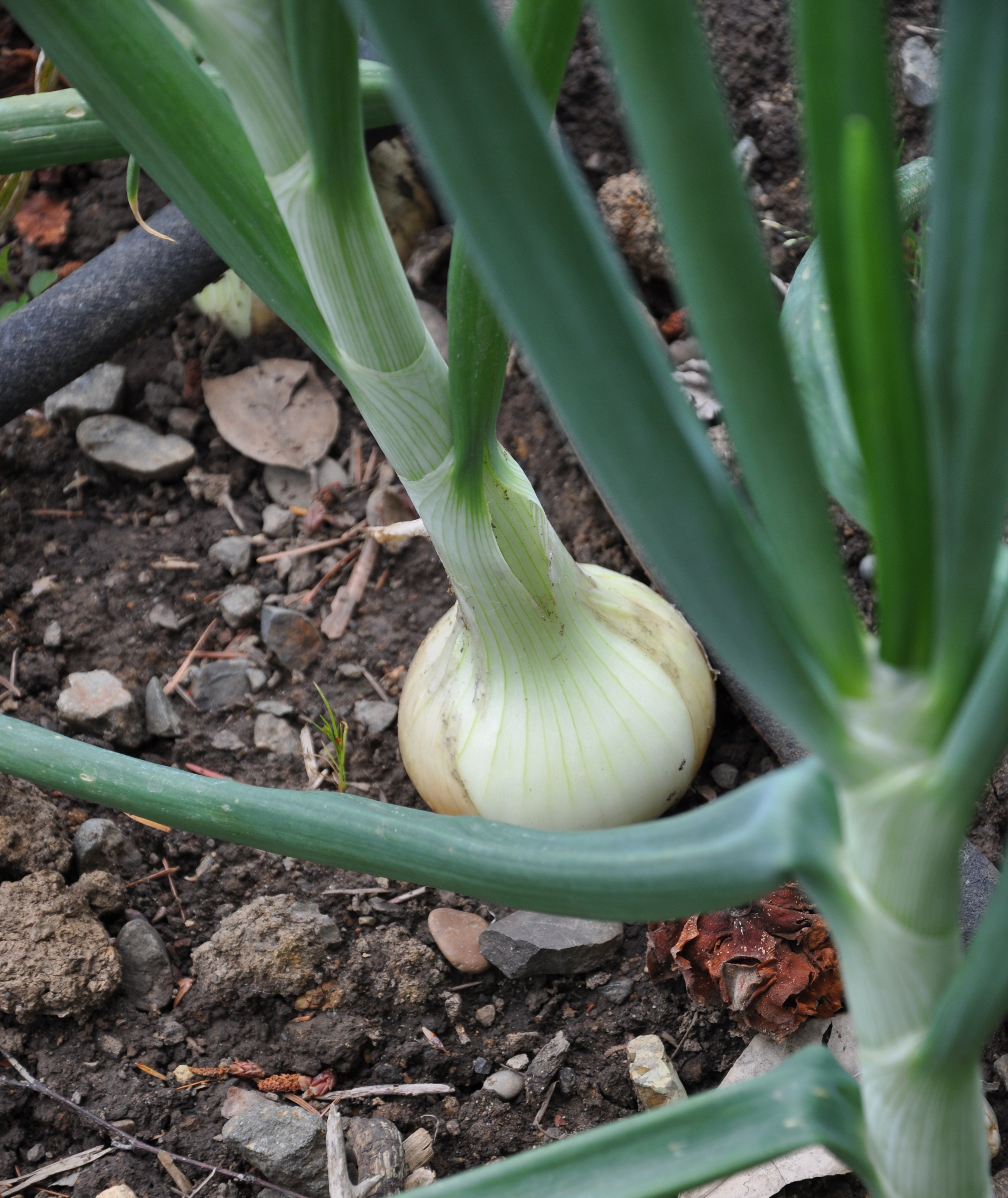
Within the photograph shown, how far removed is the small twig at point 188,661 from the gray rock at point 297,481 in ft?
0.70

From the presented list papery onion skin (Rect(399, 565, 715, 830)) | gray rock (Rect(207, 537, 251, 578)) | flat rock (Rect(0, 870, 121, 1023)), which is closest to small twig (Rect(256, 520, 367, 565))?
gray rock (Rect(207, 537, 251, 578))

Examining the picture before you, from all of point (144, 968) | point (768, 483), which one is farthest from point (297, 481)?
point (768, 483)

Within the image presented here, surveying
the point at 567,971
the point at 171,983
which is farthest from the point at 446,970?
the point at 171,983

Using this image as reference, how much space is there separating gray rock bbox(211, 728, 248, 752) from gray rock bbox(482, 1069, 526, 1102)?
1.55ft

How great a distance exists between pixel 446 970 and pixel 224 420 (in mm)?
818

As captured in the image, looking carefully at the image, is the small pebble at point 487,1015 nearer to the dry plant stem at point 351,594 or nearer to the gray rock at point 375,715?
the gray rock at point 375,715

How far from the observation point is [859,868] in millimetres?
406

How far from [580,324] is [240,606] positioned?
3.35ft

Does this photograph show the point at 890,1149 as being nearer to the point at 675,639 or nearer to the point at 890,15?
the point at 675,639

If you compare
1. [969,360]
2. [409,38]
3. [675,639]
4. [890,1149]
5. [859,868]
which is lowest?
[675,639]

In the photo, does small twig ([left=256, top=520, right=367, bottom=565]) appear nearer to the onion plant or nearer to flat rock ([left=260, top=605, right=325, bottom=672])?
flat rock ([left=260, top=605, right=325, bottom=672])

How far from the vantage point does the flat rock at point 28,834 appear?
943 millimetres

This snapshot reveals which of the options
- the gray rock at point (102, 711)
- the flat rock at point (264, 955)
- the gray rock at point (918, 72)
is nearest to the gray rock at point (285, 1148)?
the flat rock at point (264, 955)

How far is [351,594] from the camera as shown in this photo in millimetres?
1287
